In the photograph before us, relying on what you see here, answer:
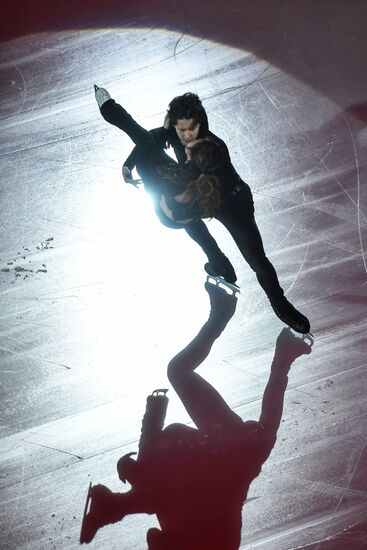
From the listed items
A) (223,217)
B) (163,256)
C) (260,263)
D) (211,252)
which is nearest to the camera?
(223,217)

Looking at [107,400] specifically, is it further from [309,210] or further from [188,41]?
[188,41]

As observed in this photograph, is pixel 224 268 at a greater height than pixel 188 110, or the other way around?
pixel 188 110

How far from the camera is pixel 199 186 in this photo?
333 cm

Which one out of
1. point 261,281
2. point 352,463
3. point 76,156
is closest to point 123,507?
A: point 352,463

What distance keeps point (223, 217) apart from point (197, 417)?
1.01 metres

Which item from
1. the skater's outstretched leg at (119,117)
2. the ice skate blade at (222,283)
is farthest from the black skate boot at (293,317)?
the skater's outstretched leg at (119,117)

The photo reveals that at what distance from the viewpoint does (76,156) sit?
16.5ft

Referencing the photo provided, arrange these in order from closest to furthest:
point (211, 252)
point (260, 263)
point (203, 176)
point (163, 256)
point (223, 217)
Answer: point (203, 176)
point (223, 217)
point (260, 263)
point (211, 252)
point (163, 256)

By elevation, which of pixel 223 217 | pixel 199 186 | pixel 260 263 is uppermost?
pixel 199 186

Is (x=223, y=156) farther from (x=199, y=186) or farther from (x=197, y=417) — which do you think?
(x=197, y=417)

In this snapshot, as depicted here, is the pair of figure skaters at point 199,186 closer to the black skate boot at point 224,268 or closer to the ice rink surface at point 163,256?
the black skate boot at point 224,268

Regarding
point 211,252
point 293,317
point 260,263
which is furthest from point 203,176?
point 293,317

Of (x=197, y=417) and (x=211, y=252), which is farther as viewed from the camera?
(x=211, y=252)

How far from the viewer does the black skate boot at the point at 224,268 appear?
4094mm
